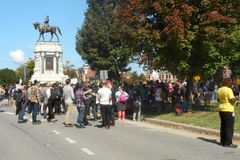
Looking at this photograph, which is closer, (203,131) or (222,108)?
(222,108)

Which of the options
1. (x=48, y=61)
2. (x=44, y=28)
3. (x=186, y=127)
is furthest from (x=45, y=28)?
(x=186, y=127)

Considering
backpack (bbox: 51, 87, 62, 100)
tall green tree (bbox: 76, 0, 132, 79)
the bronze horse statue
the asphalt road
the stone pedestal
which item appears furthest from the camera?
tall green tree (bbox: 76, 0, 132, 79)

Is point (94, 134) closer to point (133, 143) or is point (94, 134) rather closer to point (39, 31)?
point (133, 143)

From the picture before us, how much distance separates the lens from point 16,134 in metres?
17.9

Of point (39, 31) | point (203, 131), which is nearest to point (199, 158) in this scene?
point (203, 131)

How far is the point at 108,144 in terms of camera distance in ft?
47.7

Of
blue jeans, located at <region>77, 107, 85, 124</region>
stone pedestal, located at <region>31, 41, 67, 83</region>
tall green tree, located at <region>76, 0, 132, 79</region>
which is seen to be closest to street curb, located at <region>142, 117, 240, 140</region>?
blue jeans, located at <region>77, 107, 85, 124</region>

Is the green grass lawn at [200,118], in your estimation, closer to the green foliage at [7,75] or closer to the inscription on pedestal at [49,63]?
the inscription on pedestal at [49,63]

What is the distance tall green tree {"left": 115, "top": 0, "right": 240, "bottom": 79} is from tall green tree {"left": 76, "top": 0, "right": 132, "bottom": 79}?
3559 cm

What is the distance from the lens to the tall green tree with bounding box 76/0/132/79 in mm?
60031

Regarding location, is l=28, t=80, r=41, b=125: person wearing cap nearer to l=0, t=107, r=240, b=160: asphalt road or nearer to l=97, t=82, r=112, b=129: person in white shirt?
l=0, t=107, r=240, b=160: asphalt road

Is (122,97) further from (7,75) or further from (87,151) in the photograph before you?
(7,75)

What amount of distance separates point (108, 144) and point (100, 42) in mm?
46760

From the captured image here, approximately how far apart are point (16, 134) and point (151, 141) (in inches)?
200
